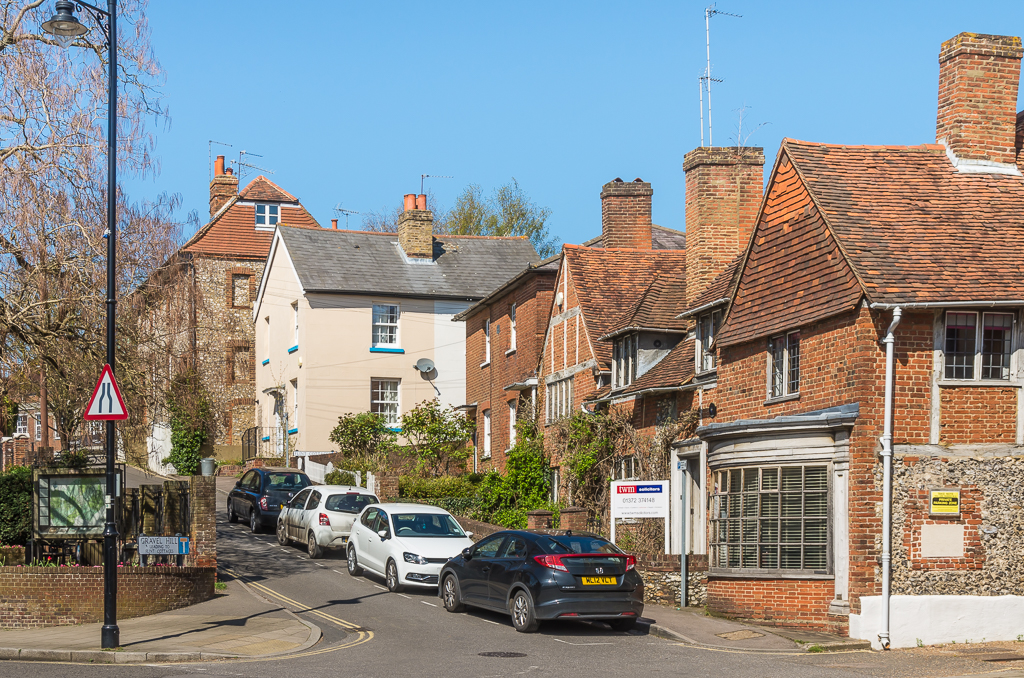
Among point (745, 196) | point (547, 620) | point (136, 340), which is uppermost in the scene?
point (745, 196)

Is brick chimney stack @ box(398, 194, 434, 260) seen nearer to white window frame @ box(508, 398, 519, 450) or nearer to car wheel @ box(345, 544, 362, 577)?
white window frame @ box(508, 398, 519, 450)

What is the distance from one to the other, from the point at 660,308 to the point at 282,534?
1088cm

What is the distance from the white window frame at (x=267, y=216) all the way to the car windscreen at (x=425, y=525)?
3501cm

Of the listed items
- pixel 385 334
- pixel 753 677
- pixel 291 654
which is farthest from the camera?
pixel 385 334

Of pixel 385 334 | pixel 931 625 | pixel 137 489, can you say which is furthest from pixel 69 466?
pixel 385 334

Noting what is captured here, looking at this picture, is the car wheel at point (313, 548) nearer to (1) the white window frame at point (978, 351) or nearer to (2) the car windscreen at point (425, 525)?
(2) the car windscreen at point (425, 525)

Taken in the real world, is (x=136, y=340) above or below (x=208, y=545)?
above

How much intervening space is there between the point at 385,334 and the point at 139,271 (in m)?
23.9

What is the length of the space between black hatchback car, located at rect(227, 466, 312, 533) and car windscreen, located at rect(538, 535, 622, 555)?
14360 mm

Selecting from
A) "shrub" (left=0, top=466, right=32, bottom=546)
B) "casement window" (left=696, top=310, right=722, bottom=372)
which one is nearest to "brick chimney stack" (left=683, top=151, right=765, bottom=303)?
"casement window" (left=696, top=310, right=722, bottom=372)

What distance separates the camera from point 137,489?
2050 cm

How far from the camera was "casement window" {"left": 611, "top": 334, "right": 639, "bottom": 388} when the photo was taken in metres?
25.9

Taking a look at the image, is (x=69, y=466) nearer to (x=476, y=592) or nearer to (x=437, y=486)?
(x=476, y=592)

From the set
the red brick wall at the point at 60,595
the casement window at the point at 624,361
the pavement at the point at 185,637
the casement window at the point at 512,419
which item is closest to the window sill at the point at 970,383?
the casement window at the point at 624,361
